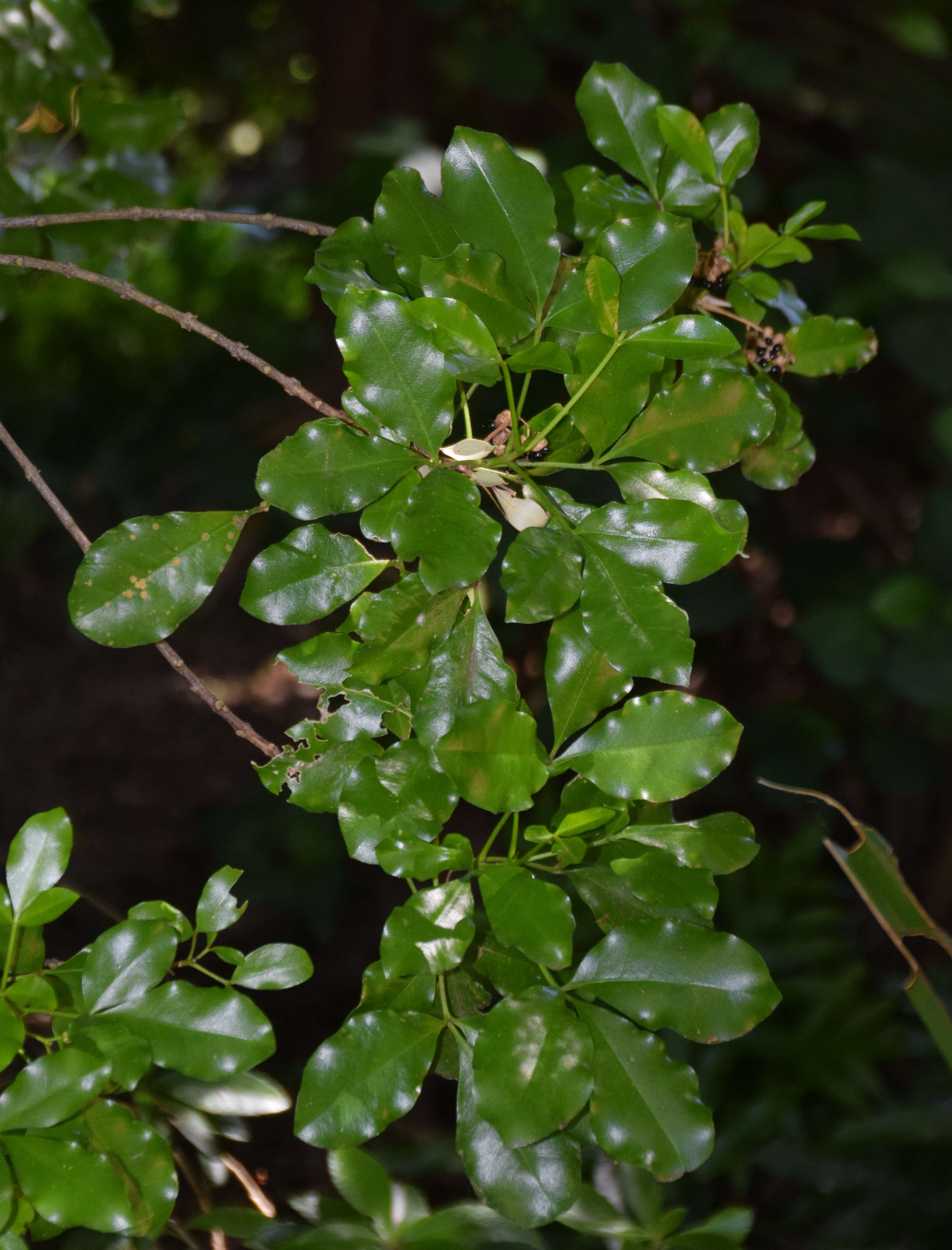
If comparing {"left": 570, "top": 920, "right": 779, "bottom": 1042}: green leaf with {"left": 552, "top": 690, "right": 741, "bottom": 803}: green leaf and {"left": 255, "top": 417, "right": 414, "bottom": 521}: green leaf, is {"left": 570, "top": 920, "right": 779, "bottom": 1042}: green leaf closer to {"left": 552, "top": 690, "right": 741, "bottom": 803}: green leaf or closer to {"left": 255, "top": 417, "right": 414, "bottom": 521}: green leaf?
{"left": 552, "top": 690, "right": 741, "bottom": 803}: green leaf

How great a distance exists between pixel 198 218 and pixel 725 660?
1.54 meters

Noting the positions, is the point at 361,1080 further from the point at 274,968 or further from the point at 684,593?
the point at 684,593

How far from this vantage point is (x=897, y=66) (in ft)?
5.38

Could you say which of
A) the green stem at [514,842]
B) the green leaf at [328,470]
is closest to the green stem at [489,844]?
the green stem at [514,842]

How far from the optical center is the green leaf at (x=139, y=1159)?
33 centimetres

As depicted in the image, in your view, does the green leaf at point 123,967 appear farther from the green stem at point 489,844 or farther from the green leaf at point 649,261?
the green leaf at point 649,261

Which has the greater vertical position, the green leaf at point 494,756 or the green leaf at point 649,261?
the green leaf at point 649,261

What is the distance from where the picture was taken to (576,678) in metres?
0.36

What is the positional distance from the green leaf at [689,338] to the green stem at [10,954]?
0.98ft

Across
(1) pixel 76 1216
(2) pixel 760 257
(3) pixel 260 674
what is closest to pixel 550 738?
(2) pixel 760 257

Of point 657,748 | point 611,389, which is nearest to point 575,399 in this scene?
point 611,389

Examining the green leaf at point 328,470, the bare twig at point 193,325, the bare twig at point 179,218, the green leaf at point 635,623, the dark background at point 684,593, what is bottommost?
the dark background at point 684,593

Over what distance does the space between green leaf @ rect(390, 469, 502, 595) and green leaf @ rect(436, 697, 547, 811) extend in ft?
0.13

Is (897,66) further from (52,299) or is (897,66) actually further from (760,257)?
(52,299)
